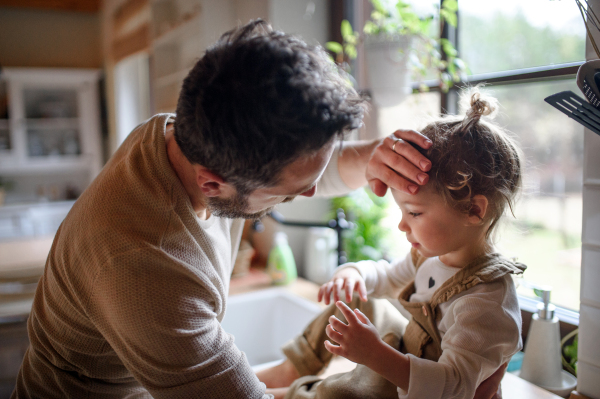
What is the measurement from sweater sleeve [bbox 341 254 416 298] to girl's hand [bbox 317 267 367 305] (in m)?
0.05

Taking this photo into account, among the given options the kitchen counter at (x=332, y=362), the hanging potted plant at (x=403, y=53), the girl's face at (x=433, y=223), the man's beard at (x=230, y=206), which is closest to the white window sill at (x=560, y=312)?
the kitchen counter at (x=332, y=362)

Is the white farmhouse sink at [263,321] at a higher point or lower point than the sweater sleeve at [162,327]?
lower

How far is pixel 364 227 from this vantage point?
6.10 feet

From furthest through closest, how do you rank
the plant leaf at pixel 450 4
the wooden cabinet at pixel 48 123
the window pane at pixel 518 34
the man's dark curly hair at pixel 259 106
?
the wooden cabinet at pixel 48 123
the plant leaf at pixel 450 4
the window pane at pixel 518 34
the man's dark curly hair at pixel 259 106

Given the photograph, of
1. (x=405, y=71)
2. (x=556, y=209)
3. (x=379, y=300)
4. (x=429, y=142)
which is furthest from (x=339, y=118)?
(x=556, y=209)

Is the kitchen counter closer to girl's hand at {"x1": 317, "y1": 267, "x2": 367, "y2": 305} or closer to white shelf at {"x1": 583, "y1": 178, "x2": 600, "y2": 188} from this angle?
girl's hand at {"x1": 317, "y1": 267, "x2": 367, "y2": 305}

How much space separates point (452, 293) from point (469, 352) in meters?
0.14

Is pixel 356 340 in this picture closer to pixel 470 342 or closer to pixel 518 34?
pixel 470 342

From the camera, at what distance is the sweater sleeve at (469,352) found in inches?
30.8

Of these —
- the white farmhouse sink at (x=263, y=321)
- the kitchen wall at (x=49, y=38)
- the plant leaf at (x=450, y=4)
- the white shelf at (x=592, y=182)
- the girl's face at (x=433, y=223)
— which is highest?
the kitchen wall at (x=49, y=38)

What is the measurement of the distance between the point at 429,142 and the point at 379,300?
1.52ft

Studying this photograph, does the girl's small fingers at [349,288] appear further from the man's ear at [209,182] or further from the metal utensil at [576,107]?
the metal utensil at [576,107]

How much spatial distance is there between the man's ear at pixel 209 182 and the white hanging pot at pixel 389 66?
946mm

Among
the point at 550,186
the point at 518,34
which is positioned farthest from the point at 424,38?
the point at 550,186
